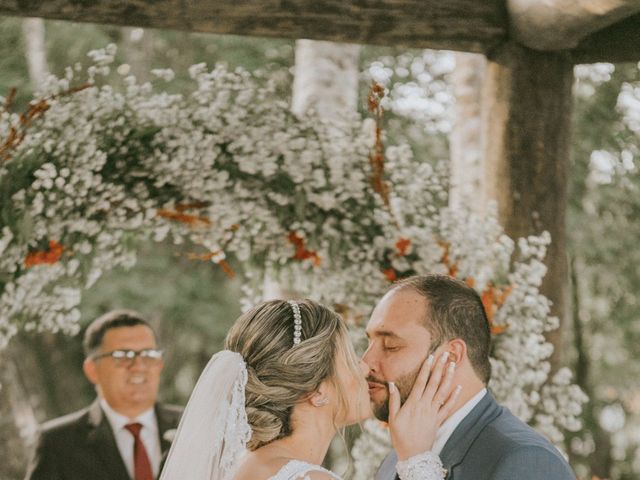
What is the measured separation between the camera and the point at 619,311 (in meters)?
11.8

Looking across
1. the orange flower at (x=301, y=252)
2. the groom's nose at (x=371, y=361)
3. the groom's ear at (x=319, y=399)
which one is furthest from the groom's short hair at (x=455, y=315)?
the orange flower at (x=301, y=252)

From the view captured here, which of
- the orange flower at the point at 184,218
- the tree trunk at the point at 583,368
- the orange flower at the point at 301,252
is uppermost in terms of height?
the orange flower at the point at 184,218

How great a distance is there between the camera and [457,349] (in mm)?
3551

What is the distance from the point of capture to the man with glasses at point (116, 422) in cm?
580

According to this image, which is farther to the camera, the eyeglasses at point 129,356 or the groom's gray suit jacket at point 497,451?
the eyeglasses at point 129,356

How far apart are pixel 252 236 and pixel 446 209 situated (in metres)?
0.97

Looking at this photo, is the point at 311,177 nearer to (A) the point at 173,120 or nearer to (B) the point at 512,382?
(A) the point at 173,120

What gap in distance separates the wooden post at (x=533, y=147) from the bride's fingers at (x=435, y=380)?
2.14 metres

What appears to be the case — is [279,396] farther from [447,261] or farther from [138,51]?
[138,51]

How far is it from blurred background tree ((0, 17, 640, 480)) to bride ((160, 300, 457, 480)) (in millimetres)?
6830

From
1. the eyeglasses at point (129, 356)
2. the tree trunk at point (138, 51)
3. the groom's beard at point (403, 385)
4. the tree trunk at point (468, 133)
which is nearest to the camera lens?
the groom's beard at point (403, 385)

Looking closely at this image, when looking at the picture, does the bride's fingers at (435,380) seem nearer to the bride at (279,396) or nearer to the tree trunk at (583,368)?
the bride at (279,396)

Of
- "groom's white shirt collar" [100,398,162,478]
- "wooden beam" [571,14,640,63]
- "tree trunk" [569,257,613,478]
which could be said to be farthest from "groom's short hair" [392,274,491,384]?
"tree trunk" [569,257,613,478]

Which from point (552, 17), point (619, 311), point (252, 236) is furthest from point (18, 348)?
point (552, 17)
